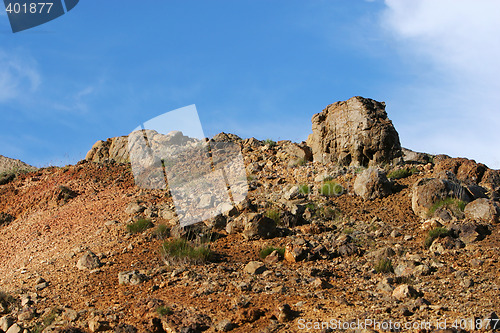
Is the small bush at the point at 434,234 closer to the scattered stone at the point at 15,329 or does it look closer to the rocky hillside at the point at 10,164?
the scattered stone at the point at 15,329

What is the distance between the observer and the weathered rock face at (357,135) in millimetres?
12695

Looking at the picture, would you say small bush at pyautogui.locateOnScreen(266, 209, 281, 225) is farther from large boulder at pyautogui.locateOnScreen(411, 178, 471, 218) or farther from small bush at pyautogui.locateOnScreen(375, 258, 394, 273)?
large boulder at pyautogui.locateOnScreen(411, 178, 471, 218)

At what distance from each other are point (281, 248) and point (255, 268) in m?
1.04

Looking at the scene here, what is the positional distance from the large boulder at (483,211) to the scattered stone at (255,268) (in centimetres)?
427

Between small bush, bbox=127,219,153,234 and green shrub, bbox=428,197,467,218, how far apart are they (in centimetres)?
537

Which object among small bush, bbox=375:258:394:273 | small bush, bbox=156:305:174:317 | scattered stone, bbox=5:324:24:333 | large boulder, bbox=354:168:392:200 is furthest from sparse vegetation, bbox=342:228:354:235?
scattered stone, bbox=5:324:24:333

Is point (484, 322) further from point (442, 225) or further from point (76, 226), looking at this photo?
point (76, 226)

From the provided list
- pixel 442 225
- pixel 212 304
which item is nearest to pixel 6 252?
pixel 212 304

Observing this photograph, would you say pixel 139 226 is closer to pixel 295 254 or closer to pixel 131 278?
pixel 131 278

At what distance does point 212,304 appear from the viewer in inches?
255

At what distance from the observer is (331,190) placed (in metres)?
11.4

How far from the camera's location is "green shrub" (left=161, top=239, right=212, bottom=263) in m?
8.05

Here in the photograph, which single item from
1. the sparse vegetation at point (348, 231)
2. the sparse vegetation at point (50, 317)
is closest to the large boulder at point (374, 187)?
the sparse vegetation at point (348, 231)

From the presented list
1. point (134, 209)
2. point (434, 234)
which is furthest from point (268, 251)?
point (134, 209)
